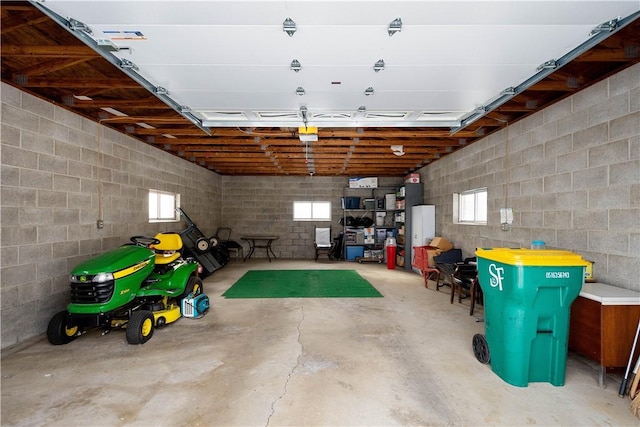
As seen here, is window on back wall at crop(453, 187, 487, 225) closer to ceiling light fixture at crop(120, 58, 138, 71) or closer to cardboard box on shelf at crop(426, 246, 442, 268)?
cardboard box on shelf at crop(426, 246, 442, 268)

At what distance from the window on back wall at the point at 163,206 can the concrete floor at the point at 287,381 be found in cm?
269

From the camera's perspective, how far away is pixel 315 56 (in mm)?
2150

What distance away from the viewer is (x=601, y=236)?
106 inches

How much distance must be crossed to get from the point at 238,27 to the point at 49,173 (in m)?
2.89

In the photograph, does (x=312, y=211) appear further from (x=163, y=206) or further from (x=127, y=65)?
(x=127, y=65)

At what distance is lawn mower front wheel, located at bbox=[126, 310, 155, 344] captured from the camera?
9.50ft

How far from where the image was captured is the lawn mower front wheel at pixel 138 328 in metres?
2.89

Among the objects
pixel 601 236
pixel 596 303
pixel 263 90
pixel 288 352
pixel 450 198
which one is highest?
pixel 263 90

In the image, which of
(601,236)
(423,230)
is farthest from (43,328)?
(423,230)

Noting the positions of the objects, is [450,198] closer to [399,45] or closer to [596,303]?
[596,303]

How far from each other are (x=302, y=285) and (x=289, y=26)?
453cm

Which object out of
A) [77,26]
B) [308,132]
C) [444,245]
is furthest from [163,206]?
[444,245]

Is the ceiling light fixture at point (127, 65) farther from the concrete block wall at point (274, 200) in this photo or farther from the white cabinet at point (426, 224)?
the concrete block wall at point (274, 200)

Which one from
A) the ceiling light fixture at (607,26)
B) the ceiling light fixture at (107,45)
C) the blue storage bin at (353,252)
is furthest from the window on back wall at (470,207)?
the ceiling light fixture at (107,45)
